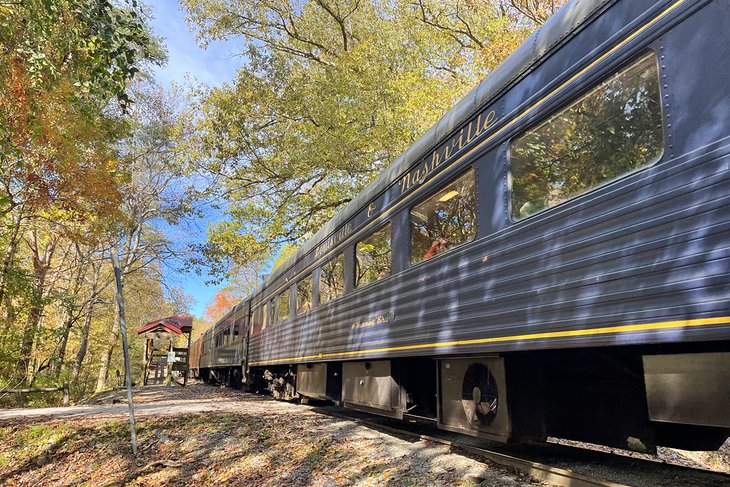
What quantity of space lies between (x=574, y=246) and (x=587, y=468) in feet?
6.90

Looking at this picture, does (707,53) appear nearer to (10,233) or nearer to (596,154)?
(596,154)

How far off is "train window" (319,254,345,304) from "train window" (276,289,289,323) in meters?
2.31

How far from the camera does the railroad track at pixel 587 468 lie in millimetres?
3510

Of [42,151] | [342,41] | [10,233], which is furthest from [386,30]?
[10,233]

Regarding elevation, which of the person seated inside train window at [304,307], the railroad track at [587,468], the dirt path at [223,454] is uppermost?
the person seated inside train window at [304,307]

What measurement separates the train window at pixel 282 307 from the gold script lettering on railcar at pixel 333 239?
2033mm

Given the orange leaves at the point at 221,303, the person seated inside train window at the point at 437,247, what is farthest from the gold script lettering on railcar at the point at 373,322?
the orange leaves at the point at 221,303

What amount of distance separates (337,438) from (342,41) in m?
13.7

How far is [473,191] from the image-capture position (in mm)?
4270

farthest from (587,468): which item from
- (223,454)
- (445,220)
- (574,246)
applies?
(223,454)

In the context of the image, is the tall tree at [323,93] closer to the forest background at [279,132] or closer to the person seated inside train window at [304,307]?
the forest background at [279,132]

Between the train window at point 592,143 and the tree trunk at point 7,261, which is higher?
the tree trunk at point 7,261

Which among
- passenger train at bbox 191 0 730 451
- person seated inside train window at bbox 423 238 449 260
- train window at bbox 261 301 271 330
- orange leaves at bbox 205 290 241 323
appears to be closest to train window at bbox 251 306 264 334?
train window at bbox 261 301 271 330

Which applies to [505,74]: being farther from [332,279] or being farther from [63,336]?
[63,336]
